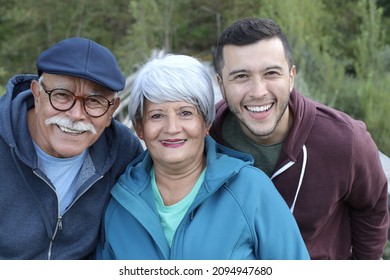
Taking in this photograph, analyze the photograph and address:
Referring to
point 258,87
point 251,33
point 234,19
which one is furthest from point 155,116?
point 234,19

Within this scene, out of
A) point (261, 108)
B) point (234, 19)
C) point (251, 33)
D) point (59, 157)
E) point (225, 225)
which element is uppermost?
point (234, 19)

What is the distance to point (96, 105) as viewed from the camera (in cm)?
260

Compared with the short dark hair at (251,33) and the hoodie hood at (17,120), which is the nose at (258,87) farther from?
the hoodie hood at (17,120)

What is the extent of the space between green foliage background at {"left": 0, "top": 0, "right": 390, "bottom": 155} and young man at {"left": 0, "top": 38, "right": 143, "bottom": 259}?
939 millimetres

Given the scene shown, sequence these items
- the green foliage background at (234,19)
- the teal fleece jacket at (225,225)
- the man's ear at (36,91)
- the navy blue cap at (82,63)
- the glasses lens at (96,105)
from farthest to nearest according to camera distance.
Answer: the green foliage background at (234,19) → the man's ear at (36,91) → the glasses lens at (96,105) → the navy blue cap at (82,63) → the teal fleece jacket at (225,225)

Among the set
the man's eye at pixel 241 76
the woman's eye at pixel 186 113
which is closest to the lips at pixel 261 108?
the man's eye at pixel 241 76

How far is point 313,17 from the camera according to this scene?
1071 cm

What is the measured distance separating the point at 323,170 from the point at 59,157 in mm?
1433

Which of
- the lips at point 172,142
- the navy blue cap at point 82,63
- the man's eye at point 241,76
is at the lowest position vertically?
the lips at point 172,142

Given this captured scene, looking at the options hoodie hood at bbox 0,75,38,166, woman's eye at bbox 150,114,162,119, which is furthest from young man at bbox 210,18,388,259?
hoodie hood at bbox 0,75,38,166

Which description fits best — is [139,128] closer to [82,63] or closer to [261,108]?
[82,63]

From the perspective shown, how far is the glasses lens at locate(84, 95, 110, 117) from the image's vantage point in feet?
8.43

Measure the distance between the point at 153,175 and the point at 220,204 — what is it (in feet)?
1.49

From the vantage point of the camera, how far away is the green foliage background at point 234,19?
810cm
